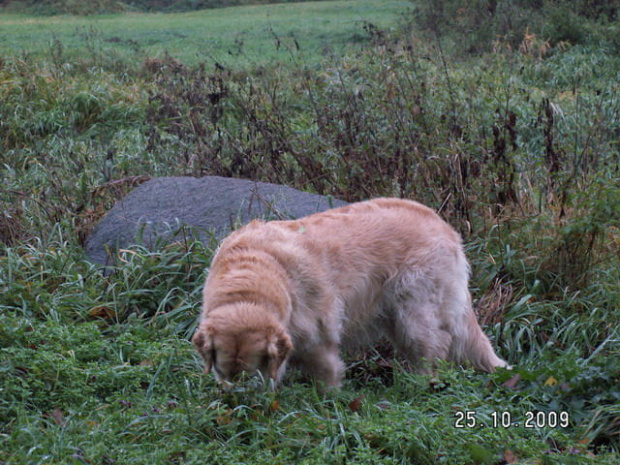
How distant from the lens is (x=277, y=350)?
3646 mm

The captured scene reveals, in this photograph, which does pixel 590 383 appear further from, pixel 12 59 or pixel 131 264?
pixel 12 59

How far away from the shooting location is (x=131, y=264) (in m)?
5.63

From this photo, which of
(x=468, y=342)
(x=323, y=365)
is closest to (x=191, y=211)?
(x=323, y=365)

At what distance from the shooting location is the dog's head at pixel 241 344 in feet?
11.8

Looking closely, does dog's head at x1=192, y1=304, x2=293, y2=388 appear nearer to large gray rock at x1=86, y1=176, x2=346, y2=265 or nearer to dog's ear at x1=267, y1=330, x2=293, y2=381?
dog's ear at x1=267, y1=330, x2=293, y2=381

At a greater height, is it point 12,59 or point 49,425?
point 12,59

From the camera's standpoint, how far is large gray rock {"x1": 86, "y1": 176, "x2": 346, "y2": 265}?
606cm

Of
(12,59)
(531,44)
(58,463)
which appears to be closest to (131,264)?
(58,463)

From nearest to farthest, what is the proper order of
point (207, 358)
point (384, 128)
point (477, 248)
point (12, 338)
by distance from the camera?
point (207, 358) → point (12, 338) → point (477, 248) → point (384, 128)

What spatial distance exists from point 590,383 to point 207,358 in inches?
89.4

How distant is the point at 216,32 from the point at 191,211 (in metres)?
19.9
